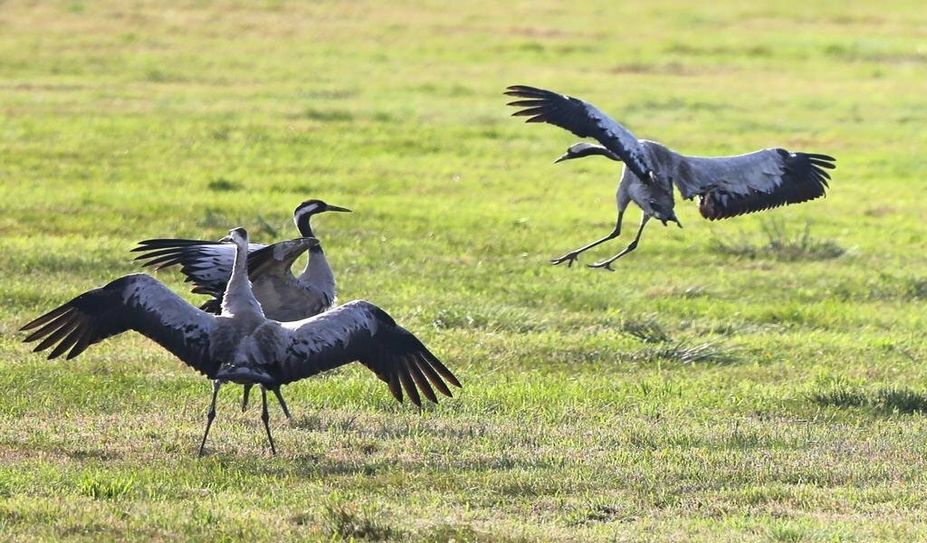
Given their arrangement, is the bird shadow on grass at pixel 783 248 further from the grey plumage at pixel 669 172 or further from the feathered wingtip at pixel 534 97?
the feathered wingtip at pixel 534 97

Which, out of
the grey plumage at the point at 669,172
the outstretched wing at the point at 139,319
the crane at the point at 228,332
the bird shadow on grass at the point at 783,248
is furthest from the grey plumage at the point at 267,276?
the bird shadow on grass at the point at 783,248

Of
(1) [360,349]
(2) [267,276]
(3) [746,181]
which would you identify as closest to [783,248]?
(3) [746,181]

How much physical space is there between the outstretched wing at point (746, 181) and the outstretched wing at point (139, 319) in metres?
4.15

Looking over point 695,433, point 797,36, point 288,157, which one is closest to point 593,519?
point 695,433

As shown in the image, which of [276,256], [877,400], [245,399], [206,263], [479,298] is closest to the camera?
[245,399]

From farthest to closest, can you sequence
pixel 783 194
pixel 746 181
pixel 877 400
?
1. pixel 783 194
2. pixel 746 181
3. pixel 877 400

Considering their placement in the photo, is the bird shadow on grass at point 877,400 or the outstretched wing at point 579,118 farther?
the outstretched wing at point 579,118

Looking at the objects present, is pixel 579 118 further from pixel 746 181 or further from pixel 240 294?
pixel 240 294

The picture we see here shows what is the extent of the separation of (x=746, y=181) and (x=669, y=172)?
75 centimetres

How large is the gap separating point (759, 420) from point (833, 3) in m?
37.3

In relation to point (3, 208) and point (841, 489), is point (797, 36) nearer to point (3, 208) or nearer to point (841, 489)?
point (3, 208)

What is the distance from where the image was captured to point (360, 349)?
8.59m

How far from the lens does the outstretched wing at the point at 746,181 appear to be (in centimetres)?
1152

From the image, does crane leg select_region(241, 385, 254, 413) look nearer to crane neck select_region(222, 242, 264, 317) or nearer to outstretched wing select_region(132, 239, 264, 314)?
outstretched wing select_region(132, 239, 264, 314)
